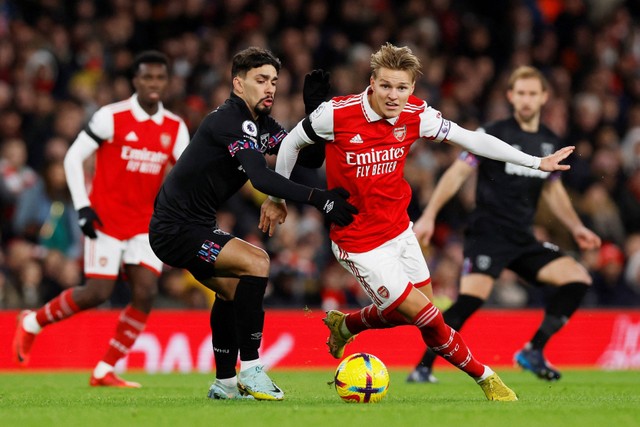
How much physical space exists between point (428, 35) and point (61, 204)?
7435 mm

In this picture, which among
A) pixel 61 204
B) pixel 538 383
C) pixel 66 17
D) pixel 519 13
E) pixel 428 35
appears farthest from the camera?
pixel 519 13

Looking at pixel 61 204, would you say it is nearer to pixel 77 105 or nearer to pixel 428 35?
pixel 77 105


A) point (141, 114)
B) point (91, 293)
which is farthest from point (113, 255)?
point (141, 114)

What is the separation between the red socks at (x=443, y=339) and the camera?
7395 mm

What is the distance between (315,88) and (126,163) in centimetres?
240

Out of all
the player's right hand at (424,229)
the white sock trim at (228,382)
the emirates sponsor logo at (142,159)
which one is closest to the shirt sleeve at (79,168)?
the emirates sponsor logo at (142,159)

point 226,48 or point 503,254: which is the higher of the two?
point 226,48

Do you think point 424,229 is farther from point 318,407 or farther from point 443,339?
point 318,407

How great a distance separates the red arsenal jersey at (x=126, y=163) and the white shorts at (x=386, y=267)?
2.58 m

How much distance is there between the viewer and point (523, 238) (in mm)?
10211

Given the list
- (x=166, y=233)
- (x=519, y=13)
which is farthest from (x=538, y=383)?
(x=519, y=13)

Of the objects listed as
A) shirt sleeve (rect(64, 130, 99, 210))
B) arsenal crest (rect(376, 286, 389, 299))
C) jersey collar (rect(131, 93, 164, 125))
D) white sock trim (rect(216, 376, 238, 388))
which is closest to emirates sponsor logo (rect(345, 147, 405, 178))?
arsenal crest (rect(376, 286, 389, 299))

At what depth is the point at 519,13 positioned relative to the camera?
19.5m

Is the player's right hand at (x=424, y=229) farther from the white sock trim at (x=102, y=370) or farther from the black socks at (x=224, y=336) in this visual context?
the white sock trim at (x=102, y=370)
